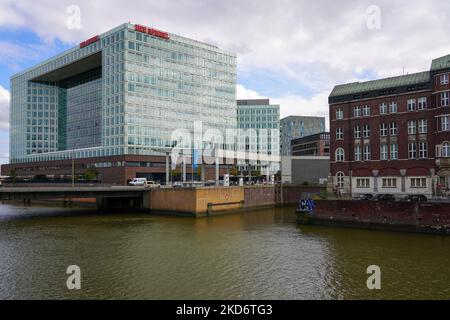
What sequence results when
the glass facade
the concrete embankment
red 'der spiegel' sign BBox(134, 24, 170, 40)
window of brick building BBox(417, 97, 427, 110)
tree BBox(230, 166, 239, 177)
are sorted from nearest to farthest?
the concrete embankment → window of brick building BBox(417, 97, 427, 110) → red 'der spiegel' sign BBox(134, 24, 170, 40) → the glass facade → tree BBox(230, 166, 239, 177)

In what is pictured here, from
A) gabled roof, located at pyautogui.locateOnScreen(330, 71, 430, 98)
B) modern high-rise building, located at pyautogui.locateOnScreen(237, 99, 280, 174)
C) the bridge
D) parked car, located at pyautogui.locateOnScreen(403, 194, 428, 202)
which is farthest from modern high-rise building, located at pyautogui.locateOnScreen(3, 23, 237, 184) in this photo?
parked car, located at pyautogui.locateOnScreen(403, 194, 428, 202)

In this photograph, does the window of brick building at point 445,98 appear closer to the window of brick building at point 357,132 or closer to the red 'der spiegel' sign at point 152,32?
the window of brick building at point 357,132

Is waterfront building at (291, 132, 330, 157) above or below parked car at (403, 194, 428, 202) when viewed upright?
above

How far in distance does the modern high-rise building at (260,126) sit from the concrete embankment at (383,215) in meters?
126

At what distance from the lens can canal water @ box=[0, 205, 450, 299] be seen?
929 inches

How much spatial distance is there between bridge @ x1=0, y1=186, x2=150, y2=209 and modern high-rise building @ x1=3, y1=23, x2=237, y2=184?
2039 cm

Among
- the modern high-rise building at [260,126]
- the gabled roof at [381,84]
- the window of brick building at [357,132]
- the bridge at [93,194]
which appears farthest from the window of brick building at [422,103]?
the modern high-rise building at [260,126]

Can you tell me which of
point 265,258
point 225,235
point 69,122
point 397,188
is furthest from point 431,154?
point 69,122

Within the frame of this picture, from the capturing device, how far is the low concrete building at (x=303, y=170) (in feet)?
343

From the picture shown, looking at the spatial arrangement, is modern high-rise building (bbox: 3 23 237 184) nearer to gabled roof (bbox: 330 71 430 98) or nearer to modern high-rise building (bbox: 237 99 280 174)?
modern high-rise building (bbox: 237 99 280 174)

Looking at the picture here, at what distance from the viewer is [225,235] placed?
44.4 meters

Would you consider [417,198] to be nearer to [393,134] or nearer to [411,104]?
[393,134]
